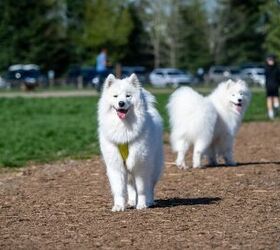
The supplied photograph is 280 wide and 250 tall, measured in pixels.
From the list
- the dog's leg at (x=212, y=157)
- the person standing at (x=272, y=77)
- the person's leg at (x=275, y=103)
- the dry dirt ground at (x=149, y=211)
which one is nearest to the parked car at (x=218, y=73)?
the person's leg at (x=275, y=103)

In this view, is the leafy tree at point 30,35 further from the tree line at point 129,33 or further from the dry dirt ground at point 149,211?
the dry dirt ground at point 149,211

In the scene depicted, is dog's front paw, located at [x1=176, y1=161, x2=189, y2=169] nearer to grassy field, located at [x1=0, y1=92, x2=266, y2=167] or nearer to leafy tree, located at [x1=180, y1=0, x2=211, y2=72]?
grassy field, located at [x1=0, y1=92, x2=266, y2=167]

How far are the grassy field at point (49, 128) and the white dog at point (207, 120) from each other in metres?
3.49

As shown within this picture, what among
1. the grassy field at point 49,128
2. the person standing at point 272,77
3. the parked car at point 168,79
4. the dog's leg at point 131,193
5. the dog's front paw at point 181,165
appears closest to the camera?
the dog's leg at point 131,193

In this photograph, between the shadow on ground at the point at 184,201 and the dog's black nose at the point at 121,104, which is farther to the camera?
the shadow on ground at the point at 184,201

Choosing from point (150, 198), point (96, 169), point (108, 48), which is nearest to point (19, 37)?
point (108, 48)

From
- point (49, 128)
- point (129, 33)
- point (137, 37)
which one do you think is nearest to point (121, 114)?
point (49, 128)

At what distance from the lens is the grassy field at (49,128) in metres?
18.8

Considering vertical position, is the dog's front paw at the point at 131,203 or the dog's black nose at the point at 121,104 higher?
the dog's black nose at the point at 121,104

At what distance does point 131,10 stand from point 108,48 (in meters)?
5.58

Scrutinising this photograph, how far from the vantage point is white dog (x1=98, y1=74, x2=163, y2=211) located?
32.7 ft

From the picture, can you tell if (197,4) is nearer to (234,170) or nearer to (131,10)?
(131,10)

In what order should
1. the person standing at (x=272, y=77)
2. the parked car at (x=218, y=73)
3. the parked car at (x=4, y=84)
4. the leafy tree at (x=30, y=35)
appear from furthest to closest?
the leafy tree at (x=30, y=35) < the parked car at (x=218, y=73) < the parked car at (x=4, y=84) < the person standing at (x=272, y=77)

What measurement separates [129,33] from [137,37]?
4.21 metres
